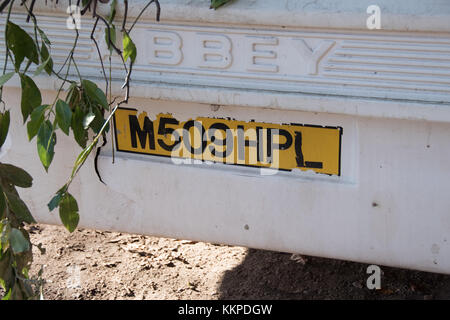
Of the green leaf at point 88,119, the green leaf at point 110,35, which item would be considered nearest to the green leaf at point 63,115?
the green leaf at point 88,119

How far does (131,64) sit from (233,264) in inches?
51.5

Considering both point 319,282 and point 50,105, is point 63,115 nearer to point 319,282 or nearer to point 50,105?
point 50,105

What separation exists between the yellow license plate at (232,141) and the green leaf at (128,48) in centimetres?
24

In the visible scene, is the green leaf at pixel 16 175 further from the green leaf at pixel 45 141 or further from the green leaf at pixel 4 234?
the green leaf at pixel 45 141

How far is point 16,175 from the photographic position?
218 centimetres

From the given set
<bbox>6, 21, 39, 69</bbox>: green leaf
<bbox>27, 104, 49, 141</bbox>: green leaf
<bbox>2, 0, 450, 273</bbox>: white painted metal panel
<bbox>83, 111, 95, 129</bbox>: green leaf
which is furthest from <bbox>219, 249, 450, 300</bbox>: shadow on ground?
<bbox>6, 21, 39, 69</bbox>: green leaf

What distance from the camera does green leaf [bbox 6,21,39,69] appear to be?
6.61 feet

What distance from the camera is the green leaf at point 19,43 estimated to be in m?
2.01

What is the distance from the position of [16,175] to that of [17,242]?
13.8 inches

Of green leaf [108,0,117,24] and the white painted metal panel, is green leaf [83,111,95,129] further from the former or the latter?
green leaf [108,0,117,24]

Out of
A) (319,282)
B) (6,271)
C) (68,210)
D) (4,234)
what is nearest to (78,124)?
(68,210)

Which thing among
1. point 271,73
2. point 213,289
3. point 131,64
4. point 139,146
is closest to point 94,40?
point 131,64

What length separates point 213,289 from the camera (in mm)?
2873
